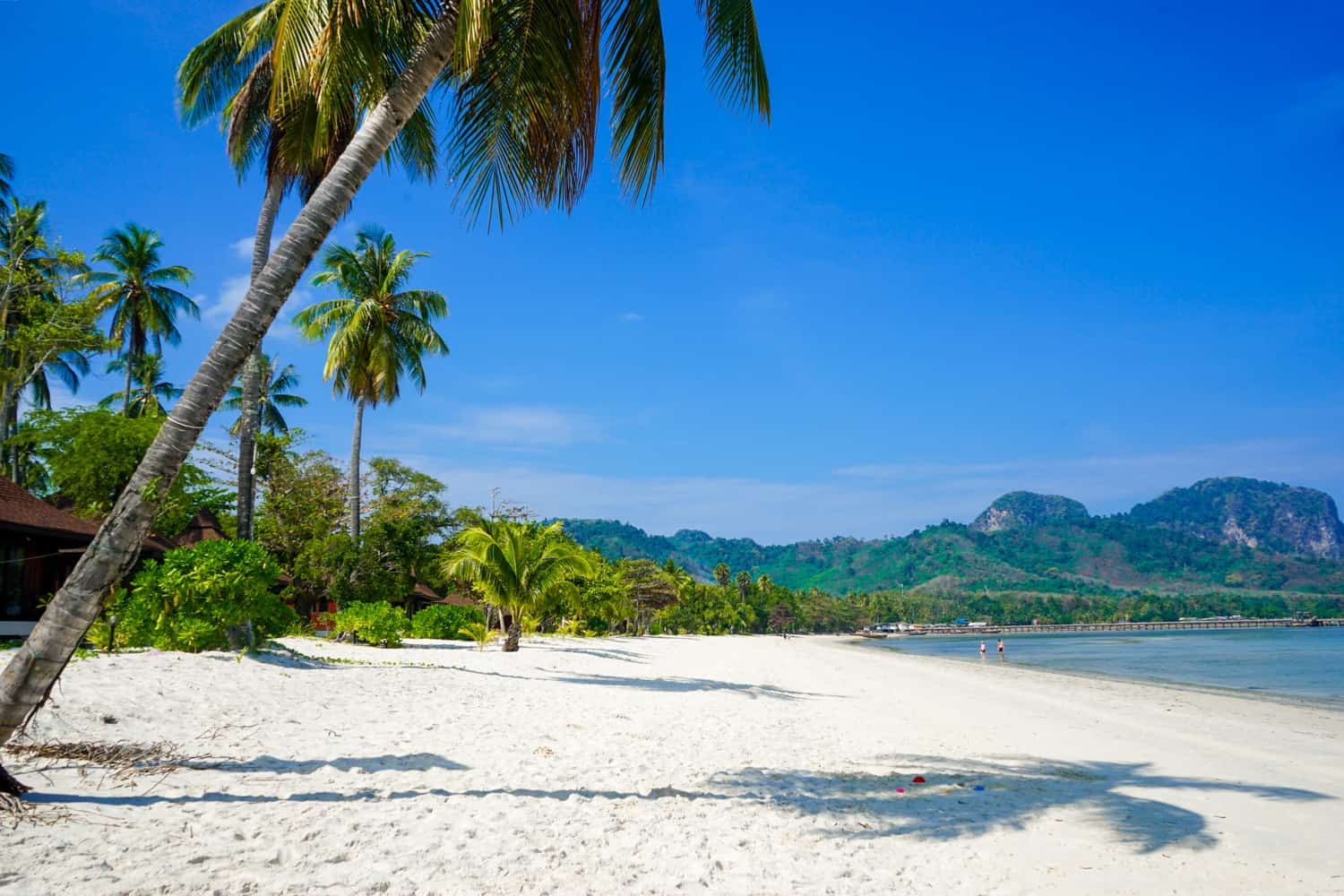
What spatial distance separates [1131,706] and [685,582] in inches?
2700

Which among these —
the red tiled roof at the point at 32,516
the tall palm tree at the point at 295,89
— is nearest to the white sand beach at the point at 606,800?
the tall palm tree at the point at 295,89

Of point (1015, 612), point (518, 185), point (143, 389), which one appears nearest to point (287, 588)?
point (143, 389)

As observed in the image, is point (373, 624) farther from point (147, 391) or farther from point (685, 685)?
point (147, 391)

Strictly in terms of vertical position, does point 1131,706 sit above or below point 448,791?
below

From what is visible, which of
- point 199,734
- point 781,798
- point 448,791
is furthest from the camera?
point 199,734

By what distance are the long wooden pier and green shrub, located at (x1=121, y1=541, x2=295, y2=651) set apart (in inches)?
5616

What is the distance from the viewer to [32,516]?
18156 mm

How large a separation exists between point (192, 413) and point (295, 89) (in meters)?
3.03

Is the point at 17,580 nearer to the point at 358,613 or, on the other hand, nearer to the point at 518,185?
the point at 358,613

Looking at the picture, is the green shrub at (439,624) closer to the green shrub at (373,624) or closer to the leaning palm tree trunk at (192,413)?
the green shrub at (373,624)

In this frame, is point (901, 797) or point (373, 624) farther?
point (373, 624)

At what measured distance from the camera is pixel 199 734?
6.19 meters

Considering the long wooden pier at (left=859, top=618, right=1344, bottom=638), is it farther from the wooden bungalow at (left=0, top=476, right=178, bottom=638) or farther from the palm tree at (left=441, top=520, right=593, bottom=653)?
the wooden bungalow at (left=0, top=476, right=178, bottom=638)

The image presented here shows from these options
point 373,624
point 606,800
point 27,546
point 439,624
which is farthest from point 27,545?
point 606,800
